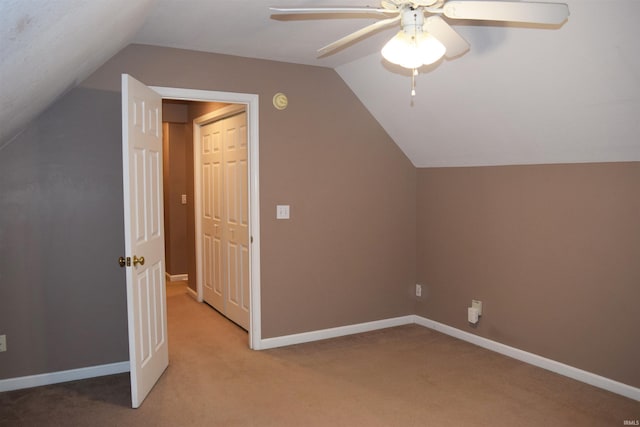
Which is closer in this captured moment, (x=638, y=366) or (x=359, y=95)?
(x=638, y=366)

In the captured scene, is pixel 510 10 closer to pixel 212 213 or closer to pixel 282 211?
pixel 282 211

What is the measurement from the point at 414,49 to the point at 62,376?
3.13 metres

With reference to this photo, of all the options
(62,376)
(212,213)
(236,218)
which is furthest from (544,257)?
(62,376)

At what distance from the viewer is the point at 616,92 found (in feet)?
8.63

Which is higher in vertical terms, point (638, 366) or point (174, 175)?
point (174, 175)

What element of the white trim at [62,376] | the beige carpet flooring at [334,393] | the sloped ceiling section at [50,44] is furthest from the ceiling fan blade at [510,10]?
the white trim at [62,376]

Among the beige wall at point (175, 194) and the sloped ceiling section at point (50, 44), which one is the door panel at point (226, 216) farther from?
the sloped ceiling section at point (50, 44)

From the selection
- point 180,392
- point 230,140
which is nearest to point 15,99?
point 180,392

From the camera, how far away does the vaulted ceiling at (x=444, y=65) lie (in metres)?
2.10

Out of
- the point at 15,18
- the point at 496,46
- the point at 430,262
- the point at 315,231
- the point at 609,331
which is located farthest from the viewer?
the point at 430,262

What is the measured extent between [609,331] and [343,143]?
2463mm

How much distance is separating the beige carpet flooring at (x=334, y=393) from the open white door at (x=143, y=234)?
0.80 feet

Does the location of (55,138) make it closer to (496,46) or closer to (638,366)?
(496,46)

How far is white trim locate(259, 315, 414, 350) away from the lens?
3979 mm
